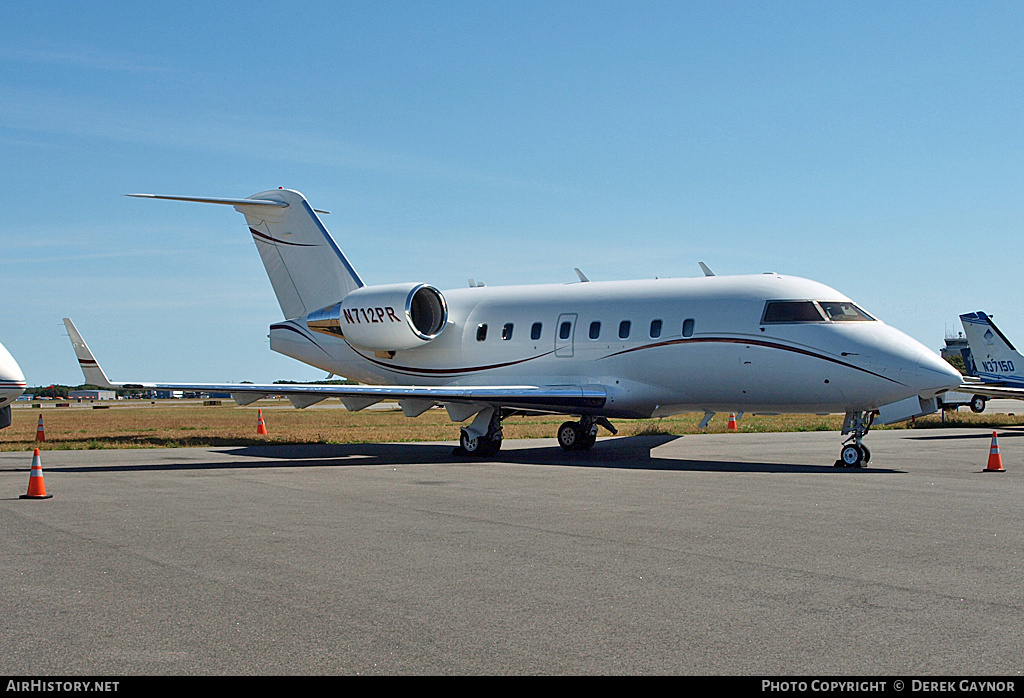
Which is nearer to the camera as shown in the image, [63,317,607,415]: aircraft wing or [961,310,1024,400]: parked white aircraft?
[63,317,607,415]: aircraft wing

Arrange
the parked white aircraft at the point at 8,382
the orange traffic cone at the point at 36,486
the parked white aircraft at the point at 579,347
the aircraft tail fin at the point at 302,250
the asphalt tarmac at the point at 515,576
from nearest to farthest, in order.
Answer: the asphalt tarmac at the point at 515,576 < the orange traffic cone at the point at 36,486 < the parked white aircraft at the point at 579,347 < the parked white aircraft at the point at 8,382 < the aircraft tail fin at the point at 302,250

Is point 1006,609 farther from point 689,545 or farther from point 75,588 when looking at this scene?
point 75,588

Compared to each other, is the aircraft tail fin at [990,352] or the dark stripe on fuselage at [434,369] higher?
the aircraft tail fin at [990,352]

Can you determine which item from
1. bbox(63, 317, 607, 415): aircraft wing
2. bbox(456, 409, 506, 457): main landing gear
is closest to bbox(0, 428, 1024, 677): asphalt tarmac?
bbox(63, 317, 607, 415): aircraft wing

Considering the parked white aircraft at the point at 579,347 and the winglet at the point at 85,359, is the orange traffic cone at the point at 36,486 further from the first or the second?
the winglet at the point at 85,359

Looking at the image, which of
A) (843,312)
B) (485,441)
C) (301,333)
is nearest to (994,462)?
(843,312)

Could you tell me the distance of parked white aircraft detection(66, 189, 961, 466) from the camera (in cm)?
1720

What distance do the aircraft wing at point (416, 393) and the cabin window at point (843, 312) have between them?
4.54 meters

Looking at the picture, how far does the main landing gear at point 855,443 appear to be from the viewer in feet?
55.2

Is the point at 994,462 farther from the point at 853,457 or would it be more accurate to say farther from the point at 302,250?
the point at 302,250

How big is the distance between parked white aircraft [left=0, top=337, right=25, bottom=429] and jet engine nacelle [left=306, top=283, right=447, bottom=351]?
7.59m

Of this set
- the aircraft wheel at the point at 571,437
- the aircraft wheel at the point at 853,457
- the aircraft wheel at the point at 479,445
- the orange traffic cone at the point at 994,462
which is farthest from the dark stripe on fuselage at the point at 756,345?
the aircraft wheel at the point at 571,437

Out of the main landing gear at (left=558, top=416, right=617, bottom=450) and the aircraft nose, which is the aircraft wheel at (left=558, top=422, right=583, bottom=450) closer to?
the main landing gear at (left=558, top=416, right=617, bottom=450)

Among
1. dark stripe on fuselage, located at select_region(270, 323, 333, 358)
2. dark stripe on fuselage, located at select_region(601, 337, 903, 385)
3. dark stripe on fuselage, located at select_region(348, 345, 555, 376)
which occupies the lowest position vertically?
dark stripe on fuselage, located at select_region(348, 345, 555, 376)
